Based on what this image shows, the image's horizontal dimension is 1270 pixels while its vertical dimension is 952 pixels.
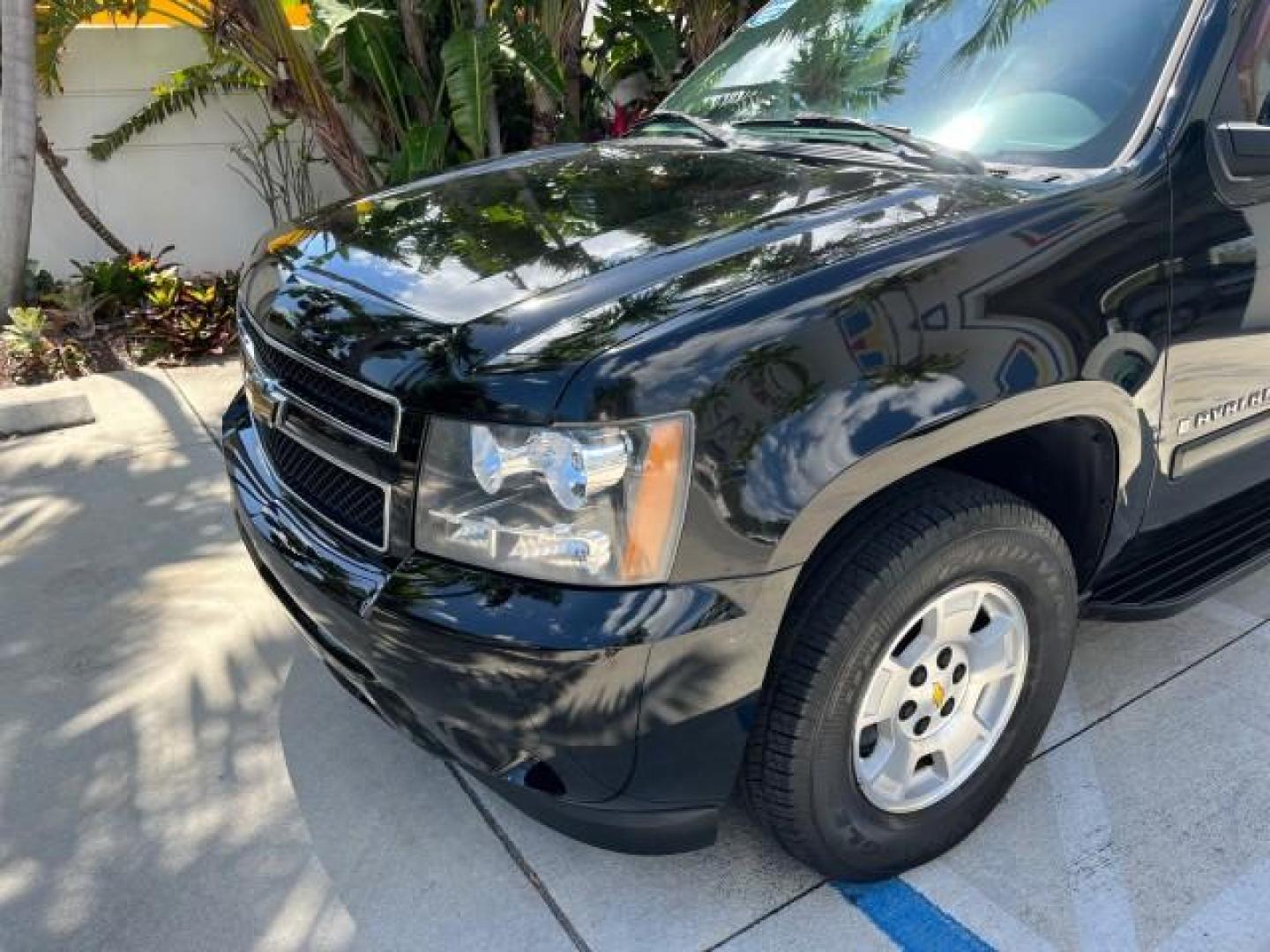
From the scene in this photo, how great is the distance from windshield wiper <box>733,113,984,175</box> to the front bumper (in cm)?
118

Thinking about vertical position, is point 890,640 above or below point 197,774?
above

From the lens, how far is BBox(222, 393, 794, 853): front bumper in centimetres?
174

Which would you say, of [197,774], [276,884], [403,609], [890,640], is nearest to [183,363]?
[197,774]

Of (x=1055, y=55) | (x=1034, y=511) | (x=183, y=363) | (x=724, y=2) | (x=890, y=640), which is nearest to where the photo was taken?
(x=890, y=640)

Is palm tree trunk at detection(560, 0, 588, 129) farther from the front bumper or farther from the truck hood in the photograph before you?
the front bumper

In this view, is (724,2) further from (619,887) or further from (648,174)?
(619,887)

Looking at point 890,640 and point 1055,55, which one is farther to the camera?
point 1055,55

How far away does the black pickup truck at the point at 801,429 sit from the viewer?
1.75 metres

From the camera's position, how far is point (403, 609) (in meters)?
1.87

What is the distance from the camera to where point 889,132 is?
8.59 feet

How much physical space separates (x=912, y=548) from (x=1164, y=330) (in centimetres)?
83

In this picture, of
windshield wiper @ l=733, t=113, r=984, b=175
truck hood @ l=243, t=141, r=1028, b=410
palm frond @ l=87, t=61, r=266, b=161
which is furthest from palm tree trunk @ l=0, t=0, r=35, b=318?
windshield wiper @ l=733, t=113, r=984, b=175

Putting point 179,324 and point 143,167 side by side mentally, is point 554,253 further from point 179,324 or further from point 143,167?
point 143,167

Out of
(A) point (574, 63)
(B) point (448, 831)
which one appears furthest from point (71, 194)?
(B) point (448, 831)
